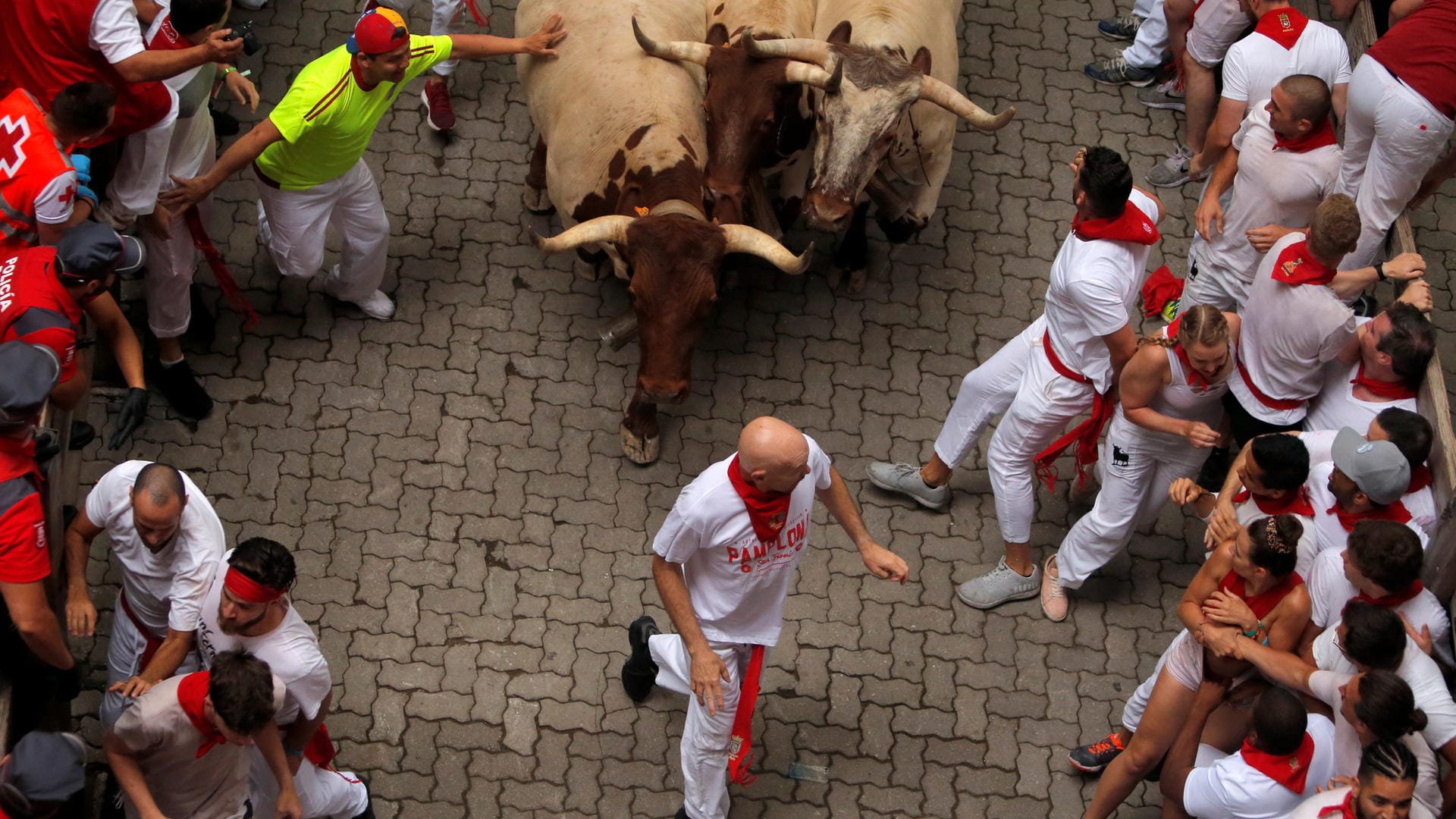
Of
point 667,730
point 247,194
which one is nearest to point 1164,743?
point 667,730

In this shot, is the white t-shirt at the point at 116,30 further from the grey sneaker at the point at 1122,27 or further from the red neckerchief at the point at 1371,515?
the grey sneaker at the point at 1122,27

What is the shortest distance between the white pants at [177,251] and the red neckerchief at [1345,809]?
6032 millimetres

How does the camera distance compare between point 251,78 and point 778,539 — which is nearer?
point 778,539

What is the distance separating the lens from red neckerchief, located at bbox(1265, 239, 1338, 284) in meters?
6.75

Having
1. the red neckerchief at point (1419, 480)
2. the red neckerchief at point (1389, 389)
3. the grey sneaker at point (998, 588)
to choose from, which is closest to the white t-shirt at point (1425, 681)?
the red neckerchief at point (1419, 480)

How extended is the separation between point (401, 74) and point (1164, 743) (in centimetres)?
499

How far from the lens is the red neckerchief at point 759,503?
222 inches

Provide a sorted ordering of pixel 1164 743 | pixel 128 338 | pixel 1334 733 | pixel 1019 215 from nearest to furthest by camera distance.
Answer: pixel 1334 733 < pixel 1164 743 < pixel 128 338 < pixel 1019 215

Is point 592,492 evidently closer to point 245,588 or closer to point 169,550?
point 169,550

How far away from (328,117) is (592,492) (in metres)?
2.42

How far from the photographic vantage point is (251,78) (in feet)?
31.2

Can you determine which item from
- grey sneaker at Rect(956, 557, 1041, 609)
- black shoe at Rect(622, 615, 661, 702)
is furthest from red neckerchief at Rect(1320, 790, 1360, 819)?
black shoe at Rect(622, 615, 661, 702)

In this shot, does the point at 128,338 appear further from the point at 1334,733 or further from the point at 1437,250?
the point at 1437,250

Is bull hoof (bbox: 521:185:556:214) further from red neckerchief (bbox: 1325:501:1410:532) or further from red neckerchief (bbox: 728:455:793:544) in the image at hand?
red neckerchief (bbox: 1325:501:1410:532)
